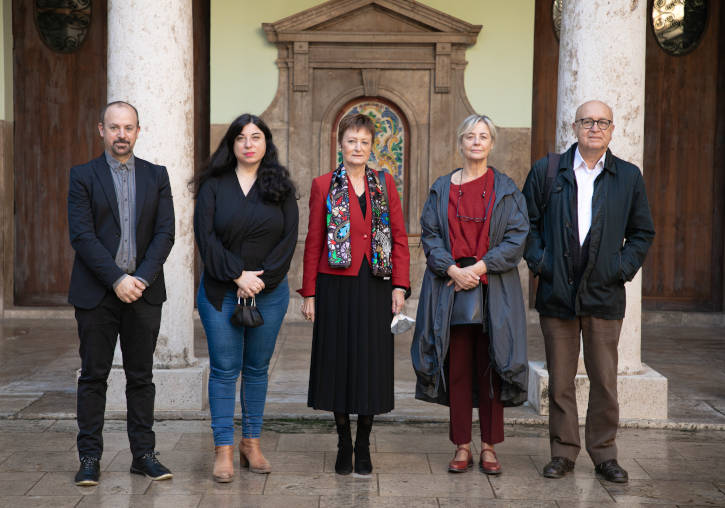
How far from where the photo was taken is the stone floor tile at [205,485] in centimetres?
451

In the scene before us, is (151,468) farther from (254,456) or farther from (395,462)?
(395,462)

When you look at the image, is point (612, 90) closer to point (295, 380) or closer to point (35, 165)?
point (295, 380)

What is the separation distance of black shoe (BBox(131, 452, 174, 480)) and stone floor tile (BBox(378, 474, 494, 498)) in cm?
112

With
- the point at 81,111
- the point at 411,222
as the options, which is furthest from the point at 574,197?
the point at 81,111

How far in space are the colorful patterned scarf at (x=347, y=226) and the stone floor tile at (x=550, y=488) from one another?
4.08 ft

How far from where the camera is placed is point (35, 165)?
33.4 ft

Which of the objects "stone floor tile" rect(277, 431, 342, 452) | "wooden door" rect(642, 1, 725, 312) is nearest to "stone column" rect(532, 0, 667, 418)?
"stone floor tile" rect(277, 431, 342, 452)

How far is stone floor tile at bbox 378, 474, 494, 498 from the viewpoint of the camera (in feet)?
14.8

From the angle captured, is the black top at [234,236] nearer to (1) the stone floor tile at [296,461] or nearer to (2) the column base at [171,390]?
(1) the stone floor tile at [296,461]

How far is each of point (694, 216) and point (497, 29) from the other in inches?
122

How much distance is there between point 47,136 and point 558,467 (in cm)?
750

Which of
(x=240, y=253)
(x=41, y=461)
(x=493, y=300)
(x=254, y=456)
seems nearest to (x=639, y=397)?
(x=493, y=300)

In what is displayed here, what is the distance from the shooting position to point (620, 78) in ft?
19.2

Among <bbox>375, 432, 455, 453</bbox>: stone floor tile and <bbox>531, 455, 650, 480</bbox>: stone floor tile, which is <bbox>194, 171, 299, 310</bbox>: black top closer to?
<bbox>375, 432, 455, 453</bbox>: stone floor tile
